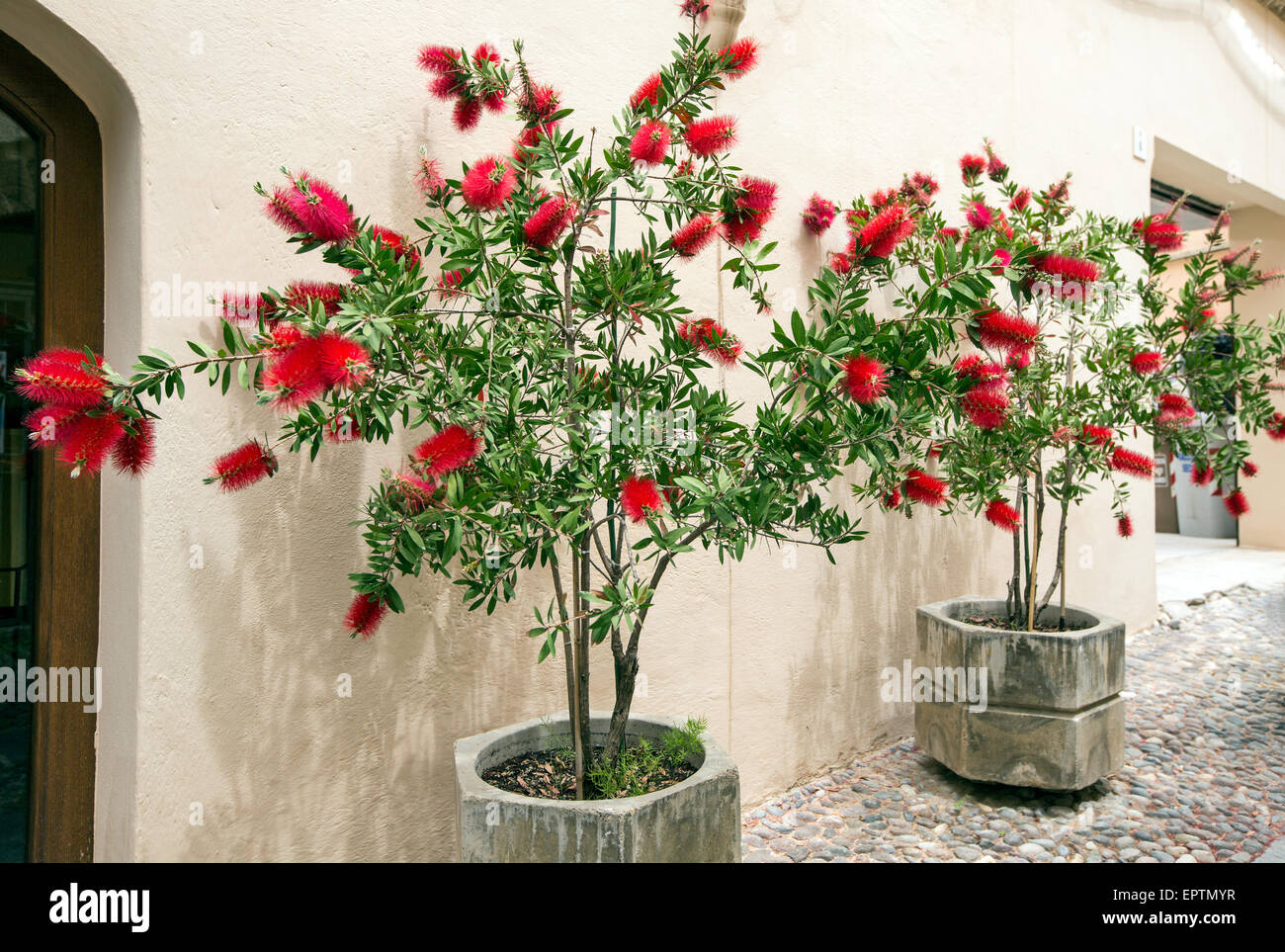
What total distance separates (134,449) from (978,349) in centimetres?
293

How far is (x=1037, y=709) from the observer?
115 inches

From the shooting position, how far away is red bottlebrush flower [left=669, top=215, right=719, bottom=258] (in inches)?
67.2

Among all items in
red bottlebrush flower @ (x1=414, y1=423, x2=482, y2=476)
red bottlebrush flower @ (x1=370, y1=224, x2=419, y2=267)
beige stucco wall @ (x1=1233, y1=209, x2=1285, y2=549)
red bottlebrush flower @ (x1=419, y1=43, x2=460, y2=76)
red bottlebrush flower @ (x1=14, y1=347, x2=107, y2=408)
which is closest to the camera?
red bottlebrush flower @ (x1=14, y1=347, x2=107, y2=408)

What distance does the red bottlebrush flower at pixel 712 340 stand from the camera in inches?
73.2

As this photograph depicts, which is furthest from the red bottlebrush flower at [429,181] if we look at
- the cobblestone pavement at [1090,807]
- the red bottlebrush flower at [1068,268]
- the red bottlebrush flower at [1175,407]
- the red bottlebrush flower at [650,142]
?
the red bottlebrush flower at [1175,407]

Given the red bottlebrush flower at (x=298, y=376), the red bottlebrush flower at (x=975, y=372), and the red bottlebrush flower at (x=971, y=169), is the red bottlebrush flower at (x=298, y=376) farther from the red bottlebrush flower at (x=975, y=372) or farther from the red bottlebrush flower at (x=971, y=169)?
the red bottlebrush flower at (x=971, y=169)

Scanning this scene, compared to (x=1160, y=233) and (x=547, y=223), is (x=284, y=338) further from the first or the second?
(x=1160, y=233)

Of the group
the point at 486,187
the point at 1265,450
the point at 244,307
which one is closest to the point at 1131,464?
the point at 486,187

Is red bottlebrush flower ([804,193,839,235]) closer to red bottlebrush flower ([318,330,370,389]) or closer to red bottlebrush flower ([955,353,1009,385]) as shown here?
red bottlebrush flower ([955,353,1009,385])

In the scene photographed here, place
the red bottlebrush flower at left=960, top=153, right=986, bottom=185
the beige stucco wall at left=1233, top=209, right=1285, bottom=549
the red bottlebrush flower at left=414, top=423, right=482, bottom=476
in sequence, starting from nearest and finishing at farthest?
1. the red bottlebrush flower at left=414, top=423, right=482, bottom=476
2. the red bottlebrush flower at left=960, top=153, right=986, bottom=185
3. the beige stucco wall at left=1233, top=209, right=1285, bottom=549

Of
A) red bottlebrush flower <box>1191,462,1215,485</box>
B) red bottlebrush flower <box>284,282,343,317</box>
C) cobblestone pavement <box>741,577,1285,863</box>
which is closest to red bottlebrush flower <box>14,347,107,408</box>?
red bottlebrush flower <box>284,282,343,317</box>

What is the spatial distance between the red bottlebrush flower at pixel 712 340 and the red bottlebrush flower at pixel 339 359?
0.77 m

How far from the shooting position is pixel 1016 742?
2.91m

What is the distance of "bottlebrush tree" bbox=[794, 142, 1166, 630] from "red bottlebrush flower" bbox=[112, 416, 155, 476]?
1124mm
